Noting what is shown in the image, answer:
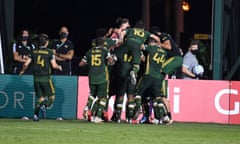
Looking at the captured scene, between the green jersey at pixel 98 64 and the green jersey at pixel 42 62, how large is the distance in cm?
112

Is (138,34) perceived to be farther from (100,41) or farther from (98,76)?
(98,76)

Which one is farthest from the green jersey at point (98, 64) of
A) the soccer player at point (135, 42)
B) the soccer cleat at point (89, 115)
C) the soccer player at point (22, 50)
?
the soccer player at point (22, 50)

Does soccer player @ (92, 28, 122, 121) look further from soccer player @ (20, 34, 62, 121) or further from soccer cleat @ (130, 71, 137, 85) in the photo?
soccer player @ (20, 34, 62, 121)

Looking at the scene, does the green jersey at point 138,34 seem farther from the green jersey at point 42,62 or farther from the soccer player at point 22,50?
the soccer player at point 22,50

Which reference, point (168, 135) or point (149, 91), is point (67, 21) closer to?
point (149, 91)

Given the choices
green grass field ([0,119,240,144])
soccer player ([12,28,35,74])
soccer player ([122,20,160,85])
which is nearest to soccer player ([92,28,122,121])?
soccer player ([122,20,160,85])

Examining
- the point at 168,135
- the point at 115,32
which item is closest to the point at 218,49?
the point at 115,32

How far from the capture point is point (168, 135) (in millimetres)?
16703

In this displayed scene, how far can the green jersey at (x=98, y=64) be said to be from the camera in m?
20.6

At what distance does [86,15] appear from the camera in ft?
131

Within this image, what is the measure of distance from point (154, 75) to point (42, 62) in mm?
2811

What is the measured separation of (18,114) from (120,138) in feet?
26.3

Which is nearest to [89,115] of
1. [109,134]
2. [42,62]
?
[42,62]

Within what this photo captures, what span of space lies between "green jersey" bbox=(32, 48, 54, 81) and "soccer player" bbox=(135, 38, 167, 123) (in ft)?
7.64
